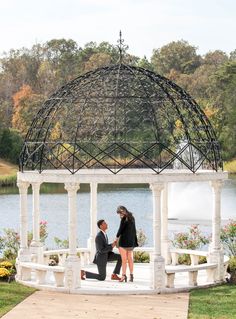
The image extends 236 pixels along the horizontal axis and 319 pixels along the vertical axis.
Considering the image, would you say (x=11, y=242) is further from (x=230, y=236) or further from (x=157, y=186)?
(x=157, y=186)

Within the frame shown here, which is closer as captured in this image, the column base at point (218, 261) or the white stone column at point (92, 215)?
the column base at point (218, 261)

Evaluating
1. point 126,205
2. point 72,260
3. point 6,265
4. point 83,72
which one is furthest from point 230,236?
point 83,72

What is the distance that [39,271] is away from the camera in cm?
1900

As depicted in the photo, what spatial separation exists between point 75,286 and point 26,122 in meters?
60.0

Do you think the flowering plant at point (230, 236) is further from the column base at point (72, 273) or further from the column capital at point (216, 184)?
the column base at point (72, 273)

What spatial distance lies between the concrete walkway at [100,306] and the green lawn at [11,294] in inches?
6.1

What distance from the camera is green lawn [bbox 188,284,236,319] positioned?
15875 mm

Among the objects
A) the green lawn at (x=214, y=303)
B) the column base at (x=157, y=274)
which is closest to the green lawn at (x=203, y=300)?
the green lawn at (x=214, y=303)

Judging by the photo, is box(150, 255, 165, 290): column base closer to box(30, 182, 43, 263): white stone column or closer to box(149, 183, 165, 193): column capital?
box(149, 183, 165, 193): column capital

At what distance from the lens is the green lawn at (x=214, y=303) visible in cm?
1588

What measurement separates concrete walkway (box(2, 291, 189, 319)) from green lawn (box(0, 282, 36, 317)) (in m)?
0.15

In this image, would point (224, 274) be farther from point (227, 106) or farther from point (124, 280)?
point (227, 106)

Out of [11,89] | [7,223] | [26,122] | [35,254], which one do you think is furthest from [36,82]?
[35,254]

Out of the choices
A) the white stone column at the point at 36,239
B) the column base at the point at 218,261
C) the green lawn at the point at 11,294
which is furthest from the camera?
the white stone column at the point at 36,239
